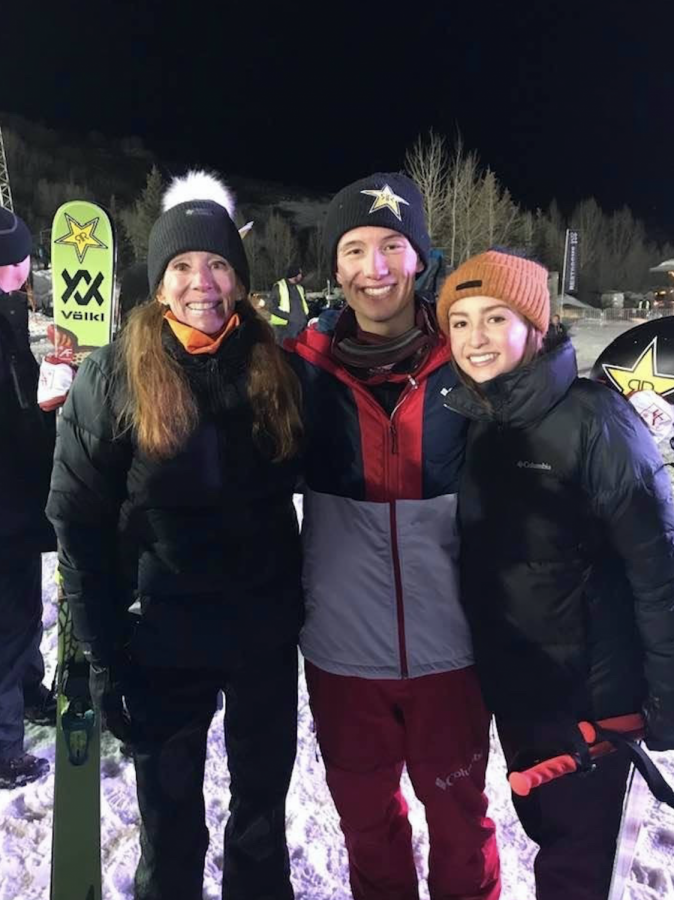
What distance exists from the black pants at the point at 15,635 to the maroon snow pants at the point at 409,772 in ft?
4.49

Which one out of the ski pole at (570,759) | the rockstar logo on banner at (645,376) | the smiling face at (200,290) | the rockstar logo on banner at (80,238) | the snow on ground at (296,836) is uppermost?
the rockstar logo on banner at (80,238)

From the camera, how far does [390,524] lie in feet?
5.75

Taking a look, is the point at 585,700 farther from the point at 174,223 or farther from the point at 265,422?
the point at 174,223

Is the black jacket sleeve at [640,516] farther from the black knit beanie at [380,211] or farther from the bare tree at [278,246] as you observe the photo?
the bare tree at [278,246]

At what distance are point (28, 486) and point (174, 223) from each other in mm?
1317

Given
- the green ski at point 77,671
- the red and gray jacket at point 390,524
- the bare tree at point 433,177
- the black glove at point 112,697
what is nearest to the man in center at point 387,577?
the red and gray jacket at point 390,524

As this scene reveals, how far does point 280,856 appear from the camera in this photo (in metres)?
1.98

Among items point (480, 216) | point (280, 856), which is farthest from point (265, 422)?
point (480, 216)

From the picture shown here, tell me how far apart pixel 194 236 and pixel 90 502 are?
28.7 inches

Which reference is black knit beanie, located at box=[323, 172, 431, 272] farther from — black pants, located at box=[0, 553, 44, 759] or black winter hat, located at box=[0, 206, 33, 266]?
black pants, located at box=[0, 553, 44, 759]

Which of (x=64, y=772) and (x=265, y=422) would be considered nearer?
(x=265, y=422)

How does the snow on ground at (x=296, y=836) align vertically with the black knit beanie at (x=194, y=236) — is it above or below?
below

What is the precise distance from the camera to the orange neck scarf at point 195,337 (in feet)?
5.63

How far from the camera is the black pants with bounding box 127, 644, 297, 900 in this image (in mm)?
1785
